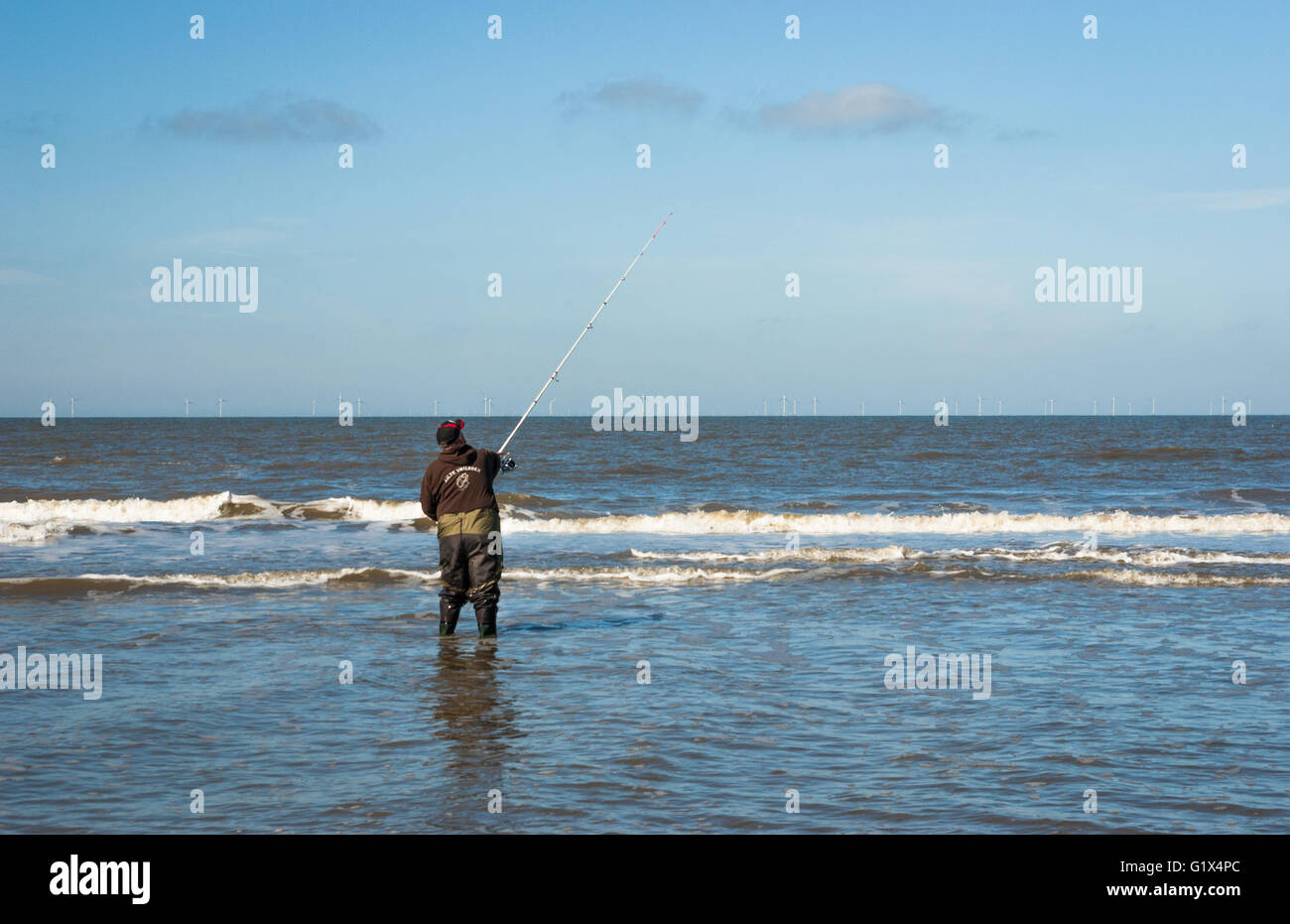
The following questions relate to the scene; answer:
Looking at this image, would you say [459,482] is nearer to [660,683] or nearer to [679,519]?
[660,683]

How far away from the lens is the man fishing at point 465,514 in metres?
9.71

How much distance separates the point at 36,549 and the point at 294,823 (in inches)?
601

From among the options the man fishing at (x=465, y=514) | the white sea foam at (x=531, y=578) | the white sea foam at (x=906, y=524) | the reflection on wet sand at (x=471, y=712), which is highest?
the man fishing at (x=465, y=514)

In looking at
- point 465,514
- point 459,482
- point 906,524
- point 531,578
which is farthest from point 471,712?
point 906,524

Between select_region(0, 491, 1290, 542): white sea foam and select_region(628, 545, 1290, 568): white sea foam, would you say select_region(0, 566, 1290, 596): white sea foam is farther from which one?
select_region(0, 491, 1290, 542): white sea foam

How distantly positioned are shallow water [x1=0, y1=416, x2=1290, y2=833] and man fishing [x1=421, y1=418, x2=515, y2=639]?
0.60 meters

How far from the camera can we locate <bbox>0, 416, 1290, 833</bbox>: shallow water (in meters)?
5.65

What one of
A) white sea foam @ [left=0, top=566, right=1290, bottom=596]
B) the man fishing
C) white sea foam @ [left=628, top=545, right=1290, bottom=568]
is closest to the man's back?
the man fishing

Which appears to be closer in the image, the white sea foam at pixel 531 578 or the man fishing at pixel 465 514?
the man fishing at pixel 465 514

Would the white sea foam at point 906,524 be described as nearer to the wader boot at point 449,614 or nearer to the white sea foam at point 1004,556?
the white sea foam at point 1004,556

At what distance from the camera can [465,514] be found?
31.9ft

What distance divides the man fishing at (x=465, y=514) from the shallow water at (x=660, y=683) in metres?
0.60

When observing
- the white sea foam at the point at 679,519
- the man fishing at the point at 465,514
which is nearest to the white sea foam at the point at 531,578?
the man fishing at the point at 465,514

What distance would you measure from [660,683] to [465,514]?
2385 millimetres
